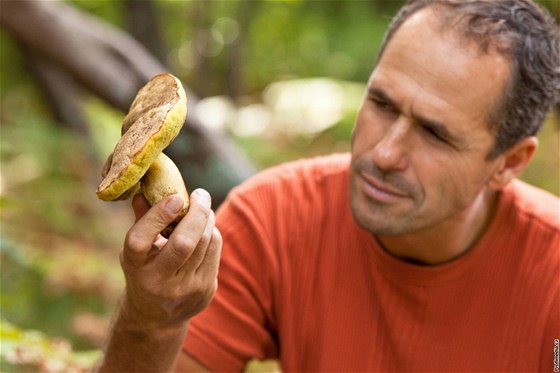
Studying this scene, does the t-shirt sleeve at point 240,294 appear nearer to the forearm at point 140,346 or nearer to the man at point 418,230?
the man at point 418,230

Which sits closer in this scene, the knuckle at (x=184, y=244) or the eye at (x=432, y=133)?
the knuckle at (x=184, y=244)

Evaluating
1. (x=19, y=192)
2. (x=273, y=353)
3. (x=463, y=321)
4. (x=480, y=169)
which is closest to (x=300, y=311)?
(x=273, y=353)

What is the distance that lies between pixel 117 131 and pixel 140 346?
673cm

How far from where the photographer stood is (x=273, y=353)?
2951 millimetres

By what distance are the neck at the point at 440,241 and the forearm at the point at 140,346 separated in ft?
2.92

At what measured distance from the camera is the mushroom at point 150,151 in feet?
5.54

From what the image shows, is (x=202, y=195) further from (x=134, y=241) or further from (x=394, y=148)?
(x=394, y=148)

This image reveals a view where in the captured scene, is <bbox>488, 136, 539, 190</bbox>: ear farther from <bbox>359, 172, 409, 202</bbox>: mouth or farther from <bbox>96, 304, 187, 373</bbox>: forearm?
<bbox>96, 304, 187, 373</bbox>: forearm

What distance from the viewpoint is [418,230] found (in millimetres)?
2641

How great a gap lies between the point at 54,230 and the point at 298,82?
4.96 metres

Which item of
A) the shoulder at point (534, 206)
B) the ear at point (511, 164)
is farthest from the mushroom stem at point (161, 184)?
the shoulder at point (534, 206)

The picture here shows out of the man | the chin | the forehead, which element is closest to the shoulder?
the man

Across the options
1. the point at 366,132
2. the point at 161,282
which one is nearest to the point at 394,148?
the point at 366,132

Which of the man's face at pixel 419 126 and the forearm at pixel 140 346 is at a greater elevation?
the man's face at pixel 419 126
